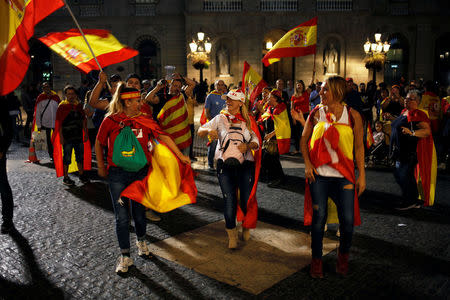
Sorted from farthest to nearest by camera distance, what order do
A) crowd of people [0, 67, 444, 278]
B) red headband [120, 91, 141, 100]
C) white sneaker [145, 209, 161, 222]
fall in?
white sneaker [145, 209, 161, 222]
red headband [120, 91, 141, 100]
crowd of people [0, 67, 444, 278]

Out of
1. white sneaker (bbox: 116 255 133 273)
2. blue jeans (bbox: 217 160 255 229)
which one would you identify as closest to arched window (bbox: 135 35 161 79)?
blue jeans (bbox: 217 160 255 229)

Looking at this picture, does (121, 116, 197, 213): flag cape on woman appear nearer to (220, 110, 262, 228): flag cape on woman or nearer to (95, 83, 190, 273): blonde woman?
(95, 83, 190, 273): blonde woman

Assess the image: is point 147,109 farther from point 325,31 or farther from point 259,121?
point 325,31

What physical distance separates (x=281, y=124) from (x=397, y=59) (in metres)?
26.7

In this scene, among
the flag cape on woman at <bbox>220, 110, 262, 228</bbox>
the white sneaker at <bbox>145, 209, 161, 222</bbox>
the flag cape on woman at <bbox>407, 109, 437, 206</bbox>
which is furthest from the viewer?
the flag cape on woman at <bbox>407, 109, 437, 206</bbox>

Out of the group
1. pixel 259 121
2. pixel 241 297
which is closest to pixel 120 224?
pixel 241 297

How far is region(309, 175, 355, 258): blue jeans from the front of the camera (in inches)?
154

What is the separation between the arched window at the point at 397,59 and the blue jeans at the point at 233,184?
29.0 metres

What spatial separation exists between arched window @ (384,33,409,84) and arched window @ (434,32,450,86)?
7.10 feet

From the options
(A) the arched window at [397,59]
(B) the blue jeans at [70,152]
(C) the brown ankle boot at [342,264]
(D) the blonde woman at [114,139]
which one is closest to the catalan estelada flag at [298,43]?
(B) the blue jeans at [70,152]

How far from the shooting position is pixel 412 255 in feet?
15.2

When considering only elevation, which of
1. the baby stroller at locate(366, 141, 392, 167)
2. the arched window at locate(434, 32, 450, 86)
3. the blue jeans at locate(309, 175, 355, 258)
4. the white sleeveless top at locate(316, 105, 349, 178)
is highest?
the arched window at locate(434, 32, 450, 86)

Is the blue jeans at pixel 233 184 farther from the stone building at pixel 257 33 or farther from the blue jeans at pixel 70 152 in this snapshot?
the stone building at pixel 257 33

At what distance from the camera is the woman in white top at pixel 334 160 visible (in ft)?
12.8
